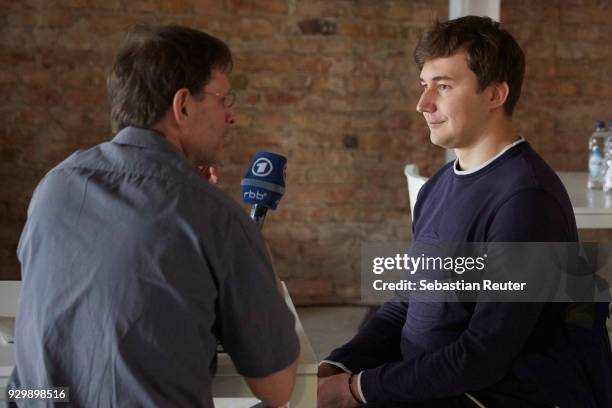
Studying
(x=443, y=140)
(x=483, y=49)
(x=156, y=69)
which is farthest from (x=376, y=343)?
(x=156, y=69)

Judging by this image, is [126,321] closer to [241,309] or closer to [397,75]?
[241,309]

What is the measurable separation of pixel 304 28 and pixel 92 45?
1.07 metres

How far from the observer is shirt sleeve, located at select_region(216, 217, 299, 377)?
1.16 m

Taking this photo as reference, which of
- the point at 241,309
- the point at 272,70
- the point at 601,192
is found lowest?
the point at 601,192

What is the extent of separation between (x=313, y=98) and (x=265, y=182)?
8.36ft

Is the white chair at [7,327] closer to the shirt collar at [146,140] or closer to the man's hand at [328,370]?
the shirt collar at [146,140]

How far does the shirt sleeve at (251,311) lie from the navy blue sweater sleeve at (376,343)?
575 millimetres

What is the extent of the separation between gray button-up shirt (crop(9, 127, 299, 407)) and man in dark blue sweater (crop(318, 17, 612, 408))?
1.68 ft

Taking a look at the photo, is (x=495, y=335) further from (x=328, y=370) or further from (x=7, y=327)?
(x=7, y=327)

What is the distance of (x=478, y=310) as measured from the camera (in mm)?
1546

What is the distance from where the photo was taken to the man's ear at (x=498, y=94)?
1.72 m

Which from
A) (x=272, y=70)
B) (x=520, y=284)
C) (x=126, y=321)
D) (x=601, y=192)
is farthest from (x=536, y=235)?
(x=272, y=70)

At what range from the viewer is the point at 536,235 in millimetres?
1492

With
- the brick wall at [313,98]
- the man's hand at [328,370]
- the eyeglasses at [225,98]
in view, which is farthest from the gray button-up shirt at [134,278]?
the brick wall at [313,98]
